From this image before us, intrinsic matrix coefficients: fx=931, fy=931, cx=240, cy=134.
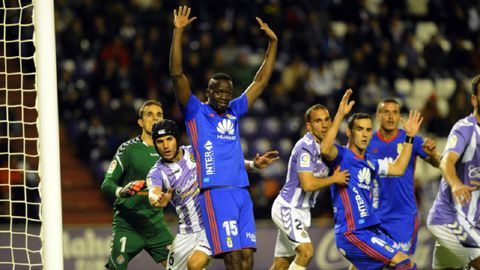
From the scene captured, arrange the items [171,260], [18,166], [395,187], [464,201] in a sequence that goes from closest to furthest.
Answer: [464,201] < [171,260] < [395,187] < [18,166]

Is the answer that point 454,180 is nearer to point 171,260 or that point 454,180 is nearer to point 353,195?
point 353,195

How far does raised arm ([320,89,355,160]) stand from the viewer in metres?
8.29

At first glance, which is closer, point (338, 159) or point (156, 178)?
point (156, 178)

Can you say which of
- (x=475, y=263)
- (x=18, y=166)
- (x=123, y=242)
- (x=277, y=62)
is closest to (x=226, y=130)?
(x=123, y=242)

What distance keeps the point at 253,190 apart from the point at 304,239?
5.98 m

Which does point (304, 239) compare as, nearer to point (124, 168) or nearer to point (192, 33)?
point (124, 168)

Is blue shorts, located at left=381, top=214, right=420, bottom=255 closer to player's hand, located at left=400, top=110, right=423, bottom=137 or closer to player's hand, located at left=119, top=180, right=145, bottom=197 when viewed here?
player's hand, located at left=400, top=110, right=423, bottom=137

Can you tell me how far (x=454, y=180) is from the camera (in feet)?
27.5

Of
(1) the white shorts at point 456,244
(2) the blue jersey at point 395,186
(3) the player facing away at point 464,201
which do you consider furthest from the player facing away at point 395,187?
(3) the player facing away at point 464,201

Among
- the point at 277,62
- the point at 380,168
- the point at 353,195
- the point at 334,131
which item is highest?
the point at 277,62

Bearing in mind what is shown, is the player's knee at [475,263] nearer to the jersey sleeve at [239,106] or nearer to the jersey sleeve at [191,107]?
the jersey sleeve at [239,106]

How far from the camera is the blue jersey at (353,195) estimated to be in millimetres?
8508

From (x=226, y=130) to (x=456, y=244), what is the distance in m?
2.60

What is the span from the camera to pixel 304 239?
29.8 ft
